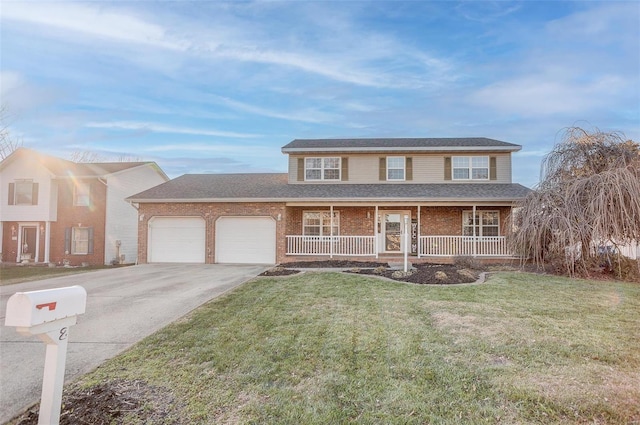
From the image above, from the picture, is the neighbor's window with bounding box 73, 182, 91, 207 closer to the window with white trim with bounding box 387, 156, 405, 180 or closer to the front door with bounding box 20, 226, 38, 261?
the front door with bounding box 20, 226, 38, 261

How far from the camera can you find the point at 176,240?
15.7 m

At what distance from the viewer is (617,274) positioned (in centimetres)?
1079

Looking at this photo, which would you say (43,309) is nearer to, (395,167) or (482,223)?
(395,167)

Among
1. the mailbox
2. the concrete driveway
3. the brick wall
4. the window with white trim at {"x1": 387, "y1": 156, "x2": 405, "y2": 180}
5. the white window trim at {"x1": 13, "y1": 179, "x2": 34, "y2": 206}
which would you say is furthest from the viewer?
the white window trim at {"x1": 13, "y1": 179, "x2": 34, "y2": 206}

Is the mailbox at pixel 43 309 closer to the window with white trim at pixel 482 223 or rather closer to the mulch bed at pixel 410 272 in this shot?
the mulch bed at pixel 410 272

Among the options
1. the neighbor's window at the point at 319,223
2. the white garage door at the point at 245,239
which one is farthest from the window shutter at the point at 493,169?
the white garage door at the point at 245,239

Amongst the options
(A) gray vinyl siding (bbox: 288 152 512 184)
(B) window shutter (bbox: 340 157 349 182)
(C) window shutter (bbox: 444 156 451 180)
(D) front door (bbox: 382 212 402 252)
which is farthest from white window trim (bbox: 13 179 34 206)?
(C) window shutter (bbox: 444 156 451 180)

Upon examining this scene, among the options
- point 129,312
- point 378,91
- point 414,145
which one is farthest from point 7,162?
point 414,145

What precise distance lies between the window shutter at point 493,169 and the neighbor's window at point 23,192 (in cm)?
2551

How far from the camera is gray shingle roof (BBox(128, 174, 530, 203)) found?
14.7 metres

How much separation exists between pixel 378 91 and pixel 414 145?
3.40 m

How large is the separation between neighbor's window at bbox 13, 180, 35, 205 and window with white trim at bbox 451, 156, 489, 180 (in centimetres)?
2387

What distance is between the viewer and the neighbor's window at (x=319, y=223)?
54.5 feet

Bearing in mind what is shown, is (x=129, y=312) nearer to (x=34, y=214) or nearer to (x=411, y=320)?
(x=411, y=320)
